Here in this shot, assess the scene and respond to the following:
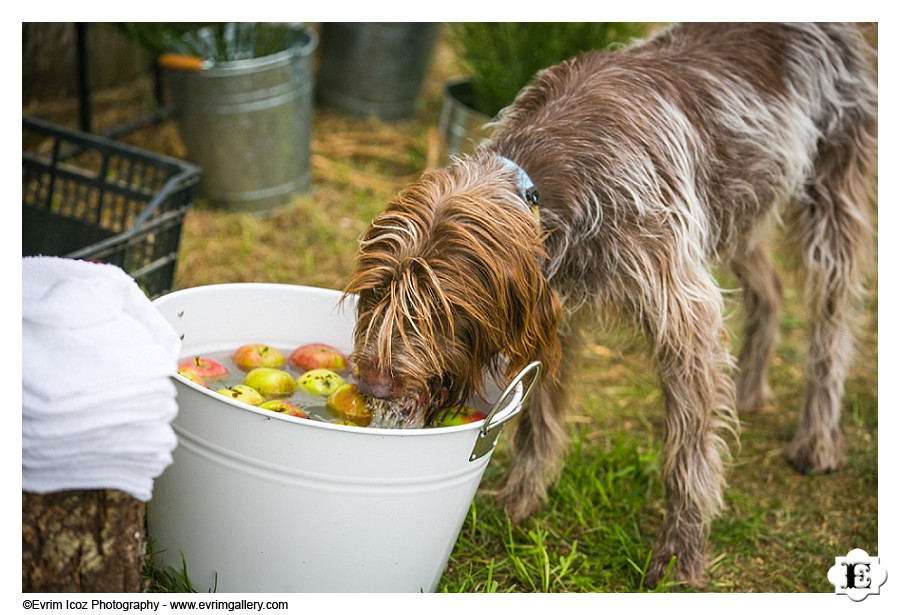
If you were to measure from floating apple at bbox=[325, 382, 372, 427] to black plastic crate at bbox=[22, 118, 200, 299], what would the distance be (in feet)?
4.01

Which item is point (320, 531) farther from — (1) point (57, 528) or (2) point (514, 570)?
(2) point (514, 570)

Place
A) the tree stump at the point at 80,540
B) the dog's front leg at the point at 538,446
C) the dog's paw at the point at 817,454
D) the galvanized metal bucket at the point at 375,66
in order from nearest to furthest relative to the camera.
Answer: the tree stump at the point at 80,540, the dog's front leg at the point at 538,446, the dog's paw at the point at 817,454, the galvanized metal bucket at the point at 375,66

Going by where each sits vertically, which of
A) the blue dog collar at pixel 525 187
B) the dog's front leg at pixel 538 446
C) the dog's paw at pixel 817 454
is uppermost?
the blue dog collar at pixel 525 187

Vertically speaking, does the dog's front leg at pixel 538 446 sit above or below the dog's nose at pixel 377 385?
below

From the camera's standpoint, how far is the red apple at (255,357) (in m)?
2.79

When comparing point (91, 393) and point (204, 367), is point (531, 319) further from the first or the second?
point (91, 393)

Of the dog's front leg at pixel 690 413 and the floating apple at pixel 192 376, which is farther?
the dog's front leg at pixel 690 413

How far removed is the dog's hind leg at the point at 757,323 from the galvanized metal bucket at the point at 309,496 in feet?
5.78

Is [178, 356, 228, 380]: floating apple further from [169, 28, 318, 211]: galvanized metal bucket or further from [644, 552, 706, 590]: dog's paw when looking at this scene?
[169, 28, 318, 211]: galvanized metal bucket

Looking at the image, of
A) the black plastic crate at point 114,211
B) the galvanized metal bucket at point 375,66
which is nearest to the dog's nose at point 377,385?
the black plastic crate at point 114,211

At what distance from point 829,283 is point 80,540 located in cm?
266

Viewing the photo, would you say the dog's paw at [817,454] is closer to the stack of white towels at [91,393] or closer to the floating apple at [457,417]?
the floating apple at [457,417]

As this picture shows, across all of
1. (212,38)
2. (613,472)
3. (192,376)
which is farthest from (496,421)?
(212,38)
